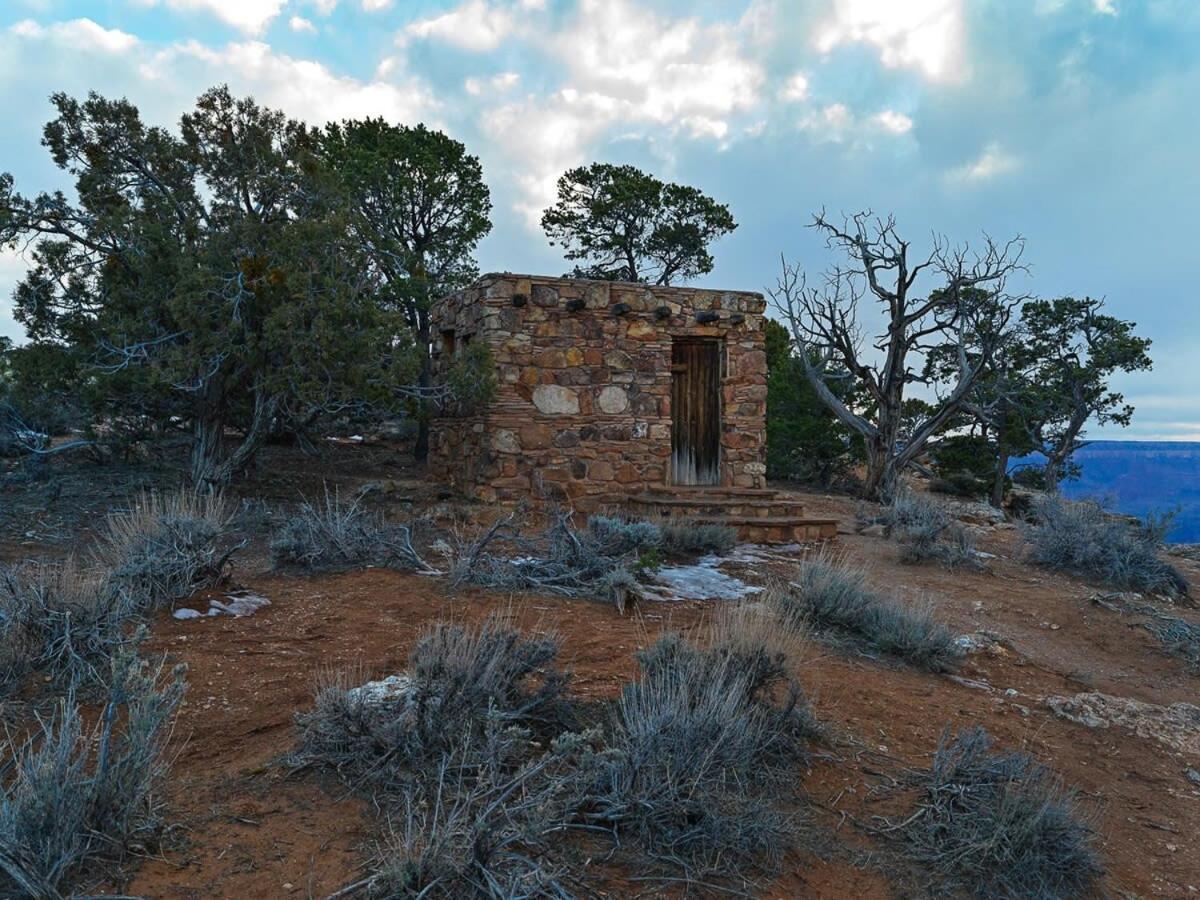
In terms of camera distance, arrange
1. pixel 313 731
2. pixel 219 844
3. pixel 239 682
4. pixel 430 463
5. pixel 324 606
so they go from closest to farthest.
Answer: pixel 219 844 → pixel 313 731 → pixel 239 682 → pixel 324 606 → pixel 430 463

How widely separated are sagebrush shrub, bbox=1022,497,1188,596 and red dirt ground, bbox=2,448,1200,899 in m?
1.58

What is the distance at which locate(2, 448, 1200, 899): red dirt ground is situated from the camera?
93.0 inches

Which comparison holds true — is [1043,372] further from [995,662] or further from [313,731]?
[313,731]

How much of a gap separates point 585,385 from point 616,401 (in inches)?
17.4

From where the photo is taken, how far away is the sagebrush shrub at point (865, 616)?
4.79m

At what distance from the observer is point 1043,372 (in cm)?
1873

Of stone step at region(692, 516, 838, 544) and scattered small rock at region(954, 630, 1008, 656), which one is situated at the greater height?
stone step at region(692, 516, 838, 544)

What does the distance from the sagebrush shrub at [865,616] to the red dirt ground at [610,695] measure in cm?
21

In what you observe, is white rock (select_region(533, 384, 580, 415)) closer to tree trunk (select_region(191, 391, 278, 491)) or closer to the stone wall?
the stone wall

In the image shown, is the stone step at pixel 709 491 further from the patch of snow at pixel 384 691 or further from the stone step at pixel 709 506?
the patch of snow at pixel 384 691

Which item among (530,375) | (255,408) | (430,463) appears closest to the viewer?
(255,408)

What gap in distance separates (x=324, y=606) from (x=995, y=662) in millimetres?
4281

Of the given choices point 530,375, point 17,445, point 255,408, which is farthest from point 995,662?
point 17,445

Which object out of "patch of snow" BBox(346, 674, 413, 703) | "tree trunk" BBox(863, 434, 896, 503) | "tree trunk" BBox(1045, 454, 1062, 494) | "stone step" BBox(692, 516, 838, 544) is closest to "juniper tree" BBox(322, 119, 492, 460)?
"stone step" BBox(692, 516, 838, 544)
